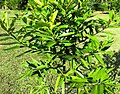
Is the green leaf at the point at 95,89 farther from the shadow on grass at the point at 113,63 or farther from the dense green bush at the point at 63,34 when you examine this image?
the shadow on grass at the point at 113,63

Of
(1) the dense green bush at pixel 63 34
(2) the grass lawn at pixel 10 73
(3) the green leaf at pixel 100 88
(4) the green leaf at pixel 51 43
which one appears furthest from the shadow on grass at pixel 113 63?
(3) the green leaf at pixel 100 88

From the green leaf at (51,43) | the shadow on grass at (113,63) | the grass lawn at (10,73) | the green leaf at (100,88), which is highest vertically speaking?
the green leaf at (51,43)

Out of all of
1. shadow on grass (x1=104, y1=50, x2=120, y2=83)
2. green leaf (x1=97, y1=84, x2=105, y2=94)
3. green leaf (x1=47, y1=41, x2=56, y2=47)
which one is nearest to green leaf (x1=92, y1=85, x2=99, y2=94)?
green leaf (x1=97, y1=84, x2=105, y2=94)

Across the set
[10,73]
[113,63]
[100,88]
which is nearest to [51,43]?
[100,88]

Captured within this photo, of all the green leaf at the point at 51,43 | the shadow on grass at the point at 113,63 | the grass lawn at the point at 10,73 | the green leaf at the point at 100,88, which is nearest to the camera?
the green leaf at the point at 100,88

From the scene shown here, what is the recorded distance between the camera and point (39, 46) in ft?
10.3

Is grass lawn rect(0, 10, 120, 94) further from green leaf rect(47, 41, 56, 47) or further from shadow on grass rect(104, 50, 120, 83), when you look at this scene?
green leaf rect(47, 41, 56, 47)

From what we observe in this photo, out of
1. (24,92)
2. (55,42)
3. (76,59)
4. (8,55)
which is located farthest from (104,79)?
(8,55)

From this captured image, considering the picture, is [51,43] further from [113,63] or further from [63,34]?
[113,63]

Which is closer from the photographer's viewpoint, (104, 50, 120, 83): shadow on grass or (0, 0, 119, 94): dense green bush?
(0, 0, 119, 94): dense green bush

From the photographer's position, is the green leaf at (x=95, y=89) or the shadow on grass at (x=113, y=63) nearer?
the green leaf at (x=95, y=89)

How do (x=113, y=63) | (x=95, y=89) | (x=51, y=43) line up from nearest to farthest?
(x=95, y=89)
(x=51, y=43)
(x=113, y=63)

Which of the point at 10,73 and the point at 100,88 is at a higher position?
the point at 100,88

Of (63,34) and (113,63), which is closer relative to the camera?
(63,34)
